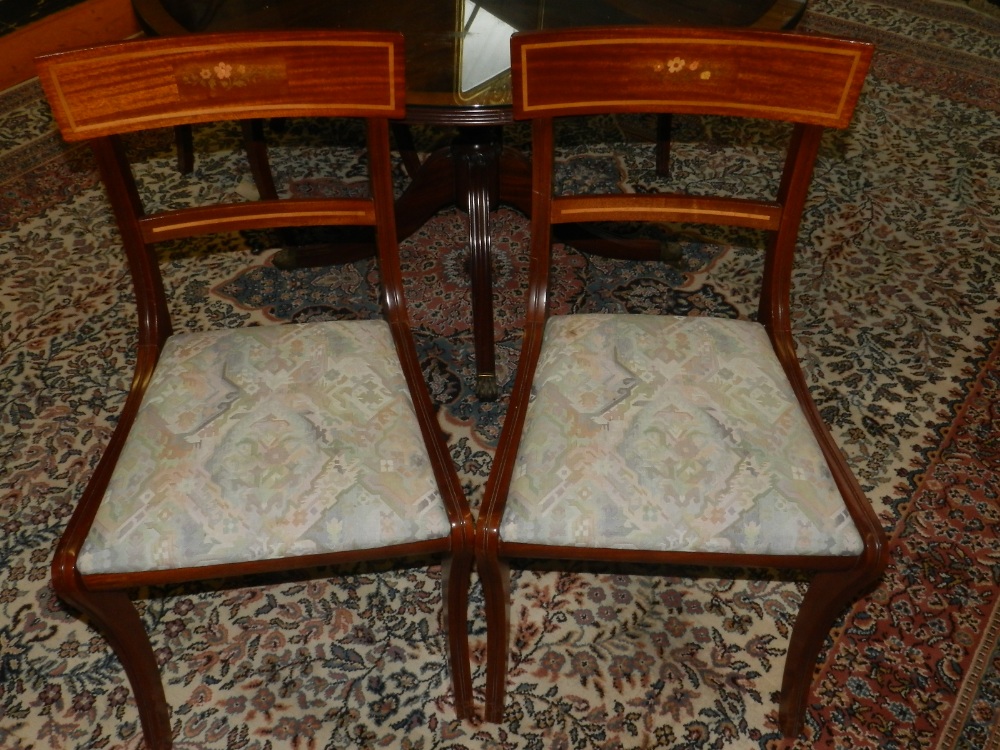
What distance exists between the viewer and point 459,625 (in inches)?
55.2

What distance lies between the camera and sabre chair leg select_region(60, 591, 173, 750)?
1.26 meters

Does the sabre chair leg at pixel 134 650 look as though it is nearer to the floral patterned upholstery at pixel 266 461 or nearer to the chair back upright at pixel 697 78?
the floral patterned upholstery at pixel 266 461

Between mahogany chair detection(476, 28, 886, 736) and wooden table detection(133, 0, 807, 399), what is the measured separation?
277 millimetres

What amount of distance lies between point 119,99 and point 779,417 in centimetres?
110

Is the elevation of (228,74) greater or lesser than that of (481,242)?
greater

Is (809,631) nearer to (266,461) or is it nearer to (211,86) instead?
(266,461)

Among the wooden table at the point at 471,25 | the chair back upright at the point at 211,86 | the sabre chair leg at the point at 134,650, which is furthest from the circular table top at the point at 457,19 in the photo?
the sabre chair leg at the point at 134,650

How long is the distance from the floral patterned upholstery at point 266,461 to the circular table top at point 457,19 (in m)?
0.51

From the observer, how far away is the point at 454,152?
2.19m

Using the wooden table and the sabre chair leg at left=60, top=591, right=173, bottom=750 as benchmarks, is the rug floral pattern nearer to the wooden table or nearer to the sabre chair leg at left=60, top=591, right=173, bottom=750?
the sabre chair leg at left=60, top=591, right=173, bottom=750

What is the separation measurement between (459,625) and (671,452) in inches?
17.4

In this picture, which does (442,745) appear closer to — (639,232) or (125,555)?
(125,555)

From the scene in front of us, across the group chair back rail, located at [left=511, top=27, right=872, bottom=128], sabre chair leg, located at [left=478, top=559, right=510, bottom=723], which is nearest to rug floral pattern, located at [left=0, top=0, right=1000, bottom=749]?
sabre chair leg, located at [left=478, top=559, right=510, bottom=723]

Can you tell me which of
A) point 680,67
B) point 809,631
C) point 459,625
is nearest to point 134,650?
point 459,625
